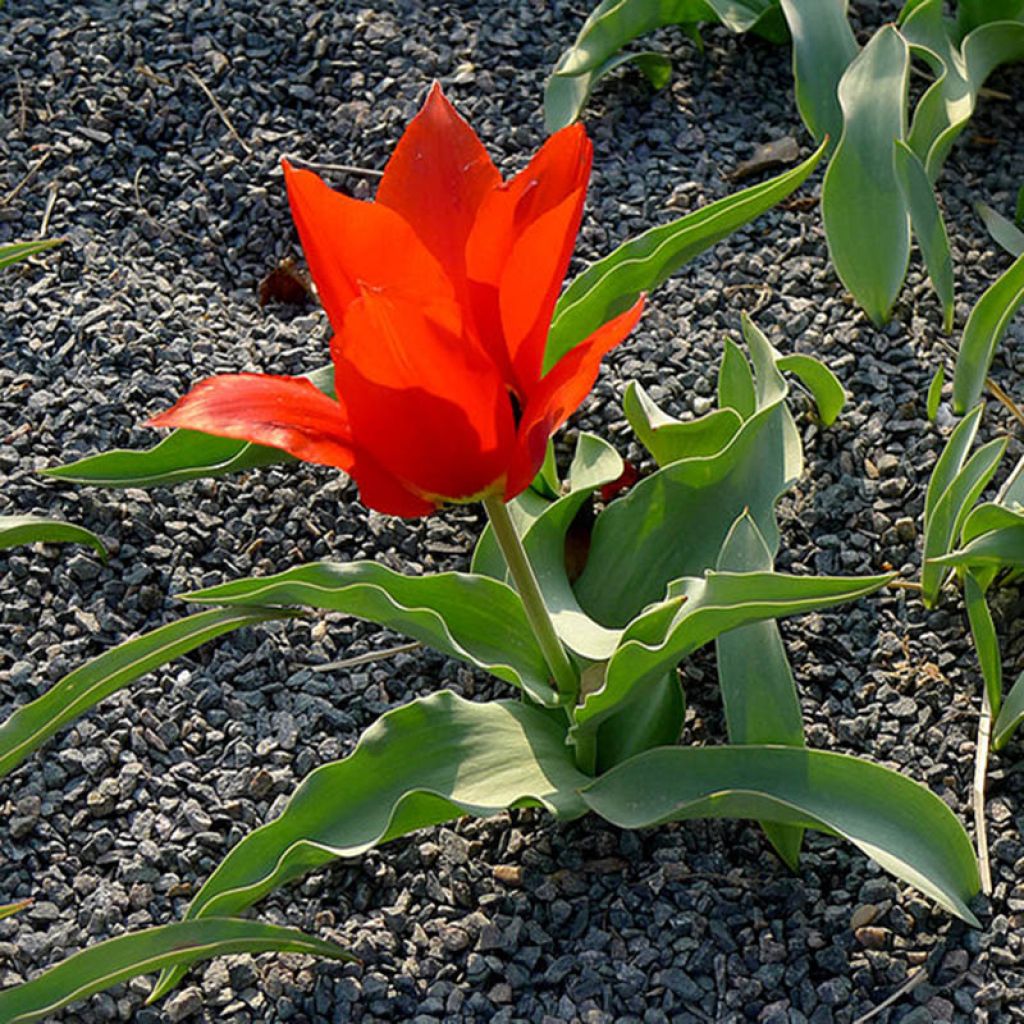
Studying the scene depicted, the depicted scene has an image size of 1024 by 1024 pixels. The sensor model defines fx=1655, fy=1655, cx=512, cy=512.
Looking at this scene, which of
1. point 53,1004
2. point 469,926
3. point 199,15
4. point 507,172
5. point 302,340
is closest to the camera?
point 53,1004

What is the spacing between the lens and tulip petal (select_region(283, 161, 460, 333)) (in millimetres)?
1294

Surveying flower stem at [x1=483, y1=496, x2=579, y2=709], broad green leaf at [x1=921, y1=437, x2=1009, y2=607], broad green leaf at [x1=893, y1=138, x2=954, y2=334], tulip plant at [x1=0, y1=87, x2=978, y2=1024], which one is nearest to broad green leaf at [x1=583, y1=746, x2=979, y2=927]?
A: tulip plant at [x1=0, y1=87, x2=978, y2=1024]

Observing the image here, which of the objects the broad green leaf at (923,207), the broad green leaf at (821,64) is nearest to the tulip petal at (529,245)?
the broad green leaf at (923,207)

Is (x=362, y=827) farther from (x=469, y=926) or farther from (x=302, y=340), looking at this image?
(x=302, y=340)

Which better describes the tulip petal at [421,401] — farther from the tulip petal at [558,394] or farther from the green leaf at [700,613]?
the green leaf at [700,613]

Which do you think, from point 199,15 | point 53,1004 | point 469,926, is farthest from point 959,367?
point 199,15

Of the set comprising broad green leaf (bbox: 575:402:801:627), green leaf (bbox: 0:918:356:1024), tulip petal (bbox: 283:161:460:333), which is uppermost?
tulip petal (bbox: 283:161:460:333)

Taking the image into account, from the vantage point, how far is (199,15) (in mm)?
2883

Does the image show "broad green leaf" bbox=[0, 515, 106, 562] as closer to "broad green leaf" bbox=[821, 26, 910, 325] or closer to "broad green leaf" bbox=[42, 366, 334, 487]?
"broad green leaf" bbox=[42, 366, 334, 487]

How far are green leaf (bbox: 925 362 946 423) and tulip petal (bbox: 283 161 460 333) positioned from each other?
0.99 meters

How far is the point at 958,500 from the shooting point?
186 centimetres

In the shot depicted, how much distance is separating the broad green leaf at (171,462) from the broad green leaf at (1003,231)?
3.73 ft

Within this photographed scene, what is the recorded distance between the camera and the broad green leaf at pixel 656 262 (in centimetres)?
184

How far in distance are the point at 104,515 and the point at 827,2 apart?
130 cm
